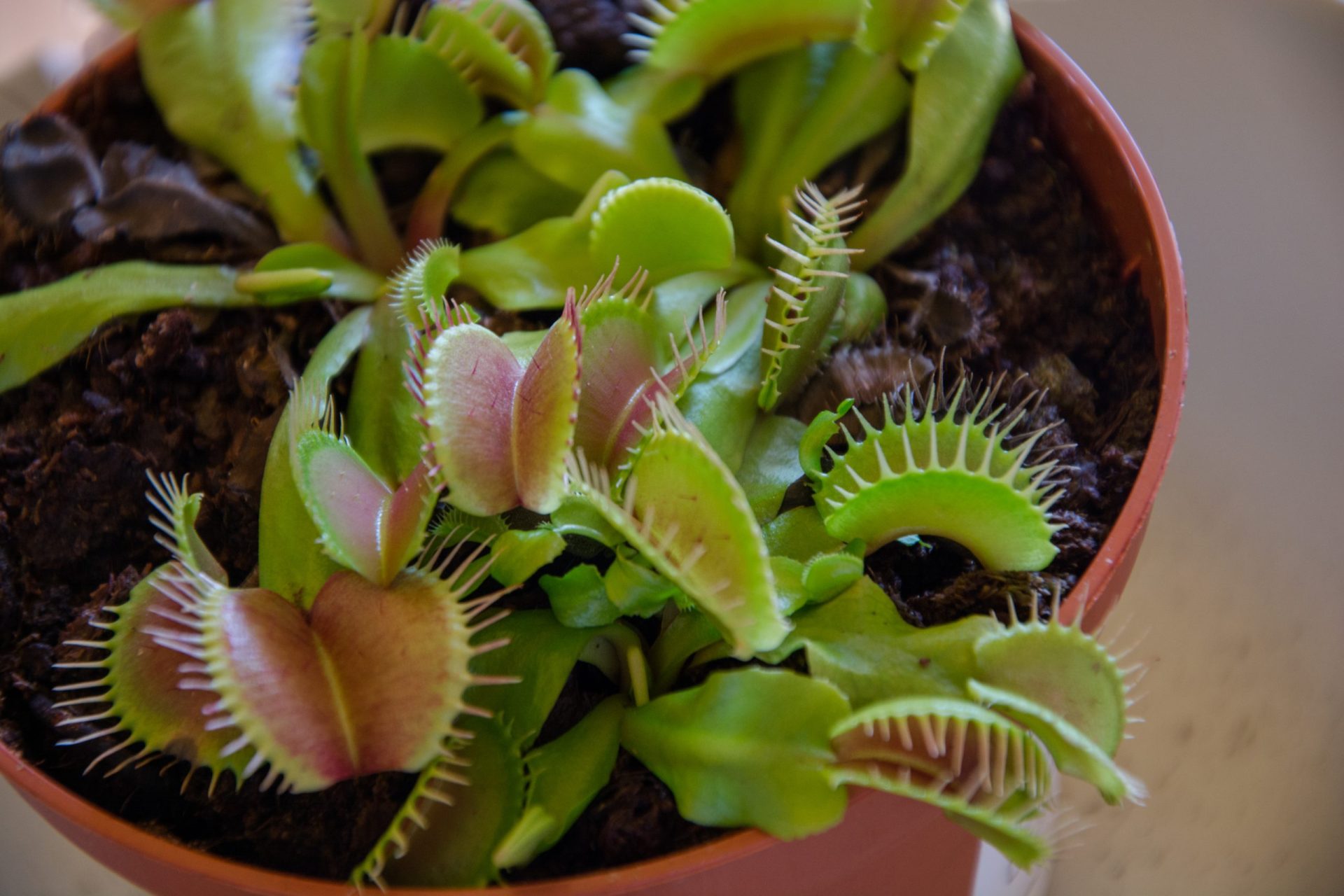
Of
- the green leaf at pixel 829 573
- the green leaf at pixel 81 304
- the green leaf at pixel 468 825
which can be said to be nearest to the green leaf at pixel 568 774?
the green leaf at pixel 468 825

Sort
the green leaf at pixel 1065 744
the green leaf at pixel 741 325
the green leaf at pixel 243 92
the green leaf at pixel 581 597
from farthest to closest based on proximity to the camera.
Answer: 1. the green leaf at pixel 243 92
2. the green leaf at pixel 741 325
3. the green leaf at pixel 581 597
4. the green leaf at pixel 1065 744

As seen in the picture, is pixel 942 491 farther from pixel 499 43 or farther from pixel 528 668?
pixel 499 43

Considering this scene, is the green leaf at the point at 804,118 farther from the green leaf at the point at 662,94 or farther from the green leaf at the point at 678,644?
the green leaf at the point at 678,644

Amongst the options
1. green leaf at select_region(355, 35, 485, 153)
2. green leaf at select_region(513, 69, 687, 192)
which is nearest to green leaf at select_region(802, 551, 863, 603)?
Result: green leaf at select_region(513, 69, 687, 192)

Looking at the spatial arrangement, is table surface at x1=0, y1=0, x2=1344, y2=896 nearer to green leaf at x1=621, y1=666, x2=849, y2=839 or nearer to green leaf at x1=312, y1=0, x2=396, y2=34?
green leaf at x1=312, y1=0, x2=396, y2=34

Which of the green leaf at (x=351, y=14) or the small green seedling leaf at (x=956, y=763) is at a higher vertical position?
the green leaf at (x=351, y=14)

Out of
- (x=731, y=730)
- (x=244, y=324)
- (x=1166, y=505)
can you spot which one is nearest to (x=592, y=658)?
(x=731, y=730)

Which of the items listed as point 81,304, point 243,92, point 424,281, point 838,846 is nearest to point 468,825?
point 838,846
